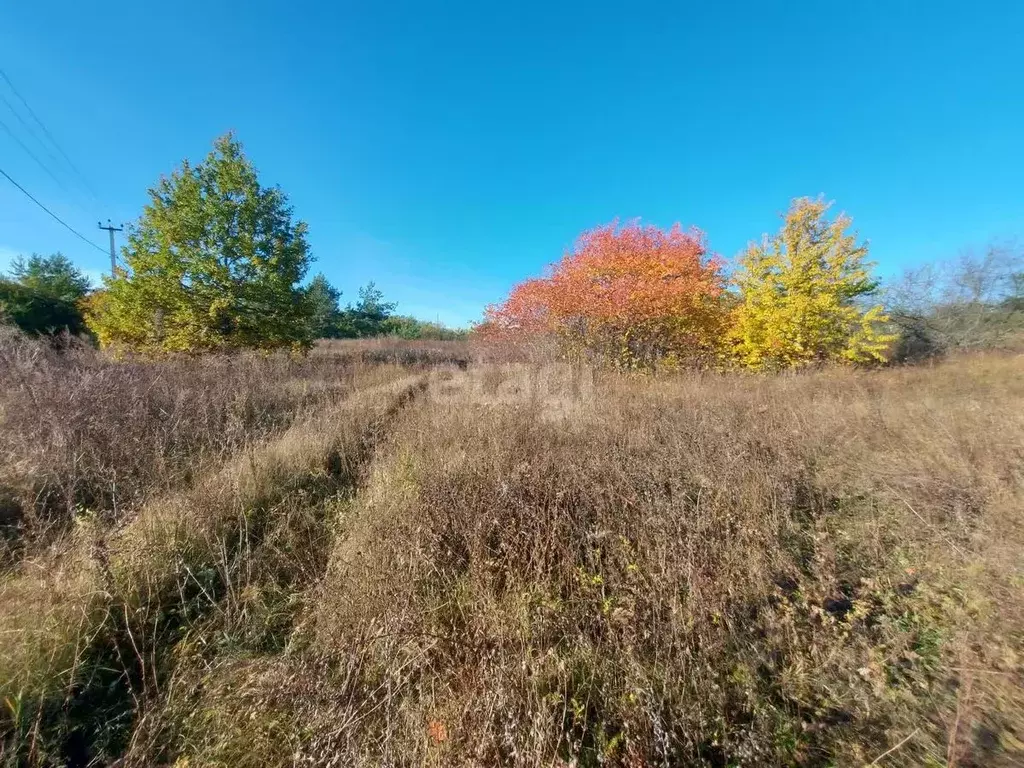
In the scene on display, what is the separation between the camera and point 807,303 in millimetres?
9602

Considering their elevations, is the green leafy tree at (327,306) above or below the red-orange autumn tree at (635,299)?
above

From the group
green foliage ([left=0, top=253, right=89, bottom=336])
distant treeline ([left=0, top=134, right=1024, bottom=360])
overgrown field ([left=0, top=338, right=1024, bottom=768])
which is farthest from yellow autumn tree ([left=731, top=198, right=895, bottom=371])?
green foliage ([left=0, top=253, right=89, bottom=336])

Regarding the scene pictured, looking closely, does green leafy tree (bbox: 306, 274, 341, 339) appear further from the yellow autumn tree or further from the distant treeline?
the yellow autumn tree

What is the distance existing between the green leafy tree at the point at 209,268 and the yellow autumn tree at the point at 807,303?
47.7 feet

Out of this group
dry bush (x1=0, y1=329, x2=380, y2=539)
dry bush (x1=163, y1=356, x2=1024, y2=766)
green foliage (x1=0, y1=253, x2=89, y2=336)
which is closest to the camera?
dry bush (x1=163, y1=356, x2=1024, y2=766)

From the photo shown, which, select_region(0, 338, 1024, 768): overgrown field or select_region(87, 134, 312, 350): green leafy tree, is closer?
select_region(0, 338, 1024, 768): overgrown field

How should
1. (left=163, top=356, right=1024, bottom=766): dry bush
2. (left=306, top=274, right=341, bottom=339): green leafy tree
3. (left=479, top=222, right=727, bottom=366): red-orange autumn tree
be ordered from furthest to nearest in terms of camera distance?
(left=306, top=274, right=341, bottom=339): green leafy tree
(left=479, top=222, right=727, bottom=366): red-orange autumn tree
(left=163, top=356, right=1024, bottom=766): dry bush

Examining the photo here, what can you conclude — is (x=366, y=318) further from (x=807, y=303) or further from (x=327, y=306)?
(x=807, y=303)

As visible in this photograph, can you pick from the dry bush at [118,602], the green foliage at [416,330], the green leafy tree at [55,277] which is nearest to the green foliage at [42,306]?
the green leafy tree at [55,277]

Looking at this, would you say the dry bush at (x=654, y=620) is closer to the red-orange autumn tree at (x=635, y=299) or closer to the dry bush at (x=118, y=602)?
the dry bush at (x=118, y=602)

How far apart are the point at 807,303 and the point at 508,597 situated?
37.4ft

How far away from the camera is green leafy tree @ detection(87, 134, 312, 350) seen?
10.7m

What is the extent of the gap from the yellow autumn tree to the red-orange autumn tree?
1.01 metres

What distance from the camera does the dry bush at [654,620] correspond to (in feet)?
4.82
